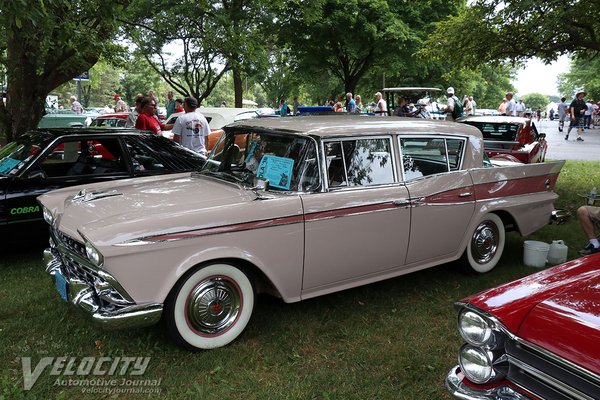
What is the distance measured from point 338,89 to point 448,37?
2667 centimetres

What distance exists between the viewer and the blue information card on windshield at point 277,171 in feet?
12.4

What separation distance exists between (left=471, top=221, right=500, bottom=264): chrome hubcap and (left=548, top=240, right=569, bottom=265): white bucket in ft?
2.24

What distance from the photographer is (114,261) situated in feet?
9.96

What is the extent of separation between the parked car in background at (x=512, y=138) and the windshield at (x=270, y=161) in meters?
Answer: 5.89

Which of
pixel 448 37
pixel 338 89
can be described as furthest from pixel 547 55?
pixel 338 89

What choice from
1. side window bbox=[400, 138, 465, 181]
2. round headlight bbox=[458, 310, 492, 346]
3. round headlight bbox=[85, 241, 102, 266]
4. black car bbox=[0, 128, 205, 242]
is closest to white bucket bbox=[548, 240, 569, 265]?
side window bbox=[400, 138, 465, 181]

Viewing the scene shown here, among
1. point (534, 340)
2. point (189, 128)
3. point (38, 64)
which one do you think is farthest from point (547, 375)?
point (38, 64)

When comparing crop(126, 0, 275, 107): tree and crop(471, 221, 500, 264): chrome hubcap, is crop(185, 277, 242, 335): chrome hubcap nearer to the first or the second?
crop(471, 221, 500, 264): chrome hubcap

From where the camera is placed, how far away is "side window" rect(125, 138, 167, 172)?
5.59m

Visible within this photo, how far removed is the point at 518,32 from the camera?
26.8ft

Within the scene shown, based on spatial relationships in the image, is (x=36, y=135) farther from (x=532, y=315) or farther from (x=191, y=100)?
(x=532, y=315)

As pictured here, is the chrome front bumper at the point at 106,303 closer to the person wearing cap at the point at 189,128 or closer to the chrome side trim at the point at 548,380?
the chrome side trim at the point at 548,380

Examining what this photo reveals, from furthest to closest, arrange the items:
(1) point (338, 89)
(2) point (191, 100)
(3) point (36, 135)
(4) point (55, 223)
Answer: (1) point (338, 89), (2) point (191, 100), (3) point (36, 135), (4) point (55, 223)

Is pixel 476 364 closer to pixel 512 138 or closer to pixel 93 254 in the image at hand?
pixel 93 254
